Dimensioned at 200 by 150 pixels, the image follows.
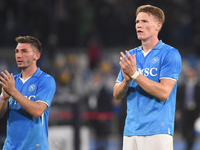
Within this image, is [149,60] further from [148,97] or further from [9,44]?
[9,44]

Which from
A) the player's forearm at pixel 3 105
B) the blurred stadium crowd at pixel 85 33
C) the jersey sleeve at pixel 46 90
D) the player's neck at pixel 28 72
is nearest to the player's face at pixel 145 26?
the jersey sleeve at pixel 46 90

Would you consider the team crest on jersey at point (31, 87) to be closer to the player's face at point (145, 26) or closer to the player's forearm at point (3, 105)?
the player's forearm at point (3, 105)

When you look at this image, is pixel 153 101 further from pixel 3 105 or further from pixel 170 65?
pixel 3 105

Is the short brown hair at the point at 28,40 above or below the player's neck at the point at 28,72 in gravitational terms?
above

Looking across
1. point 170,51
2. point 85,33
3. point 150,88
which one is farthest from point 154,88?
point 85,33

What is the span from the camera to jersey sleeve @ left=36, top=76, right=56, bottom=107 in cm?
491

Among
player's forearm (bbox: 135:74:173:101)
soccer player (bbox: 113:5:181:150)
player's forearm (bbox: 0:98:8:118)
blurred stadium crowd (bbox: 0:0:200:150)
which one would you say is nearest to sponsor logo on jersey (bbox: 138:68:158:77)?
soccer player (bbox: 113:5:181:150)

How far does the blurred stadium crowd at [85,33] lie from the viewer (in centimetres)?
1559

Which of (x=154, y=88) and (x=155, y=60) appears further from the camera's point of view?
(x=155, y=60)

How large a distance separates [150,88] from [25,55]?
148cm

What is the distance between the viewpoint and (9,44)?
53.9ft

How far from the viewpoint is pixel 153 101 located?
15.3 feet

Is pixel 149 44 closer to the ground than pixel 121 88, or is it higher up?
higher up

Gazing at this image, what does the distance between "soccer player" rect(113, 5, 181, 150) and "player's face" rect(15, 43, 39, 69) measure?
1.02m
